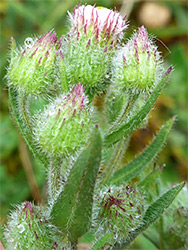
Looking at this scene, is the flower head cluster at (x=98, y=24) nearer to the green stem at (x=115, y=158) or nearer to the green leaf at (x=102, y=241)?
the green stem at (x=115, y=158)

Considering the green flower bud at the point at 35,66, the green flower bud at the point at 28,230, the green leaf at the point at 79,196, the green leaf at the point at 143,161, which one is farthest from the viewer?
the green leaf at the point at 143,161

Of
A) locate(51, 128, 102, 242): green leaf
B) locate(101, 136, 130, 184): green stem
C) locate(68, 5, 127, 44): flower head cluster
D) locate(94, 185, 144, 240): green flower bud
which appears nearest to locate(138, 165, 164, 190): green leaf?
locate(101, 136, 130, 184): green stem

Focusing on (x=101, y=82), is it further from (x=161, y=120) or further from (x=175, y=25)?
(x=175, y=25)

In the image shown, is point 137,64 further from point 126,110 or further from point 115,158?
point 115,158

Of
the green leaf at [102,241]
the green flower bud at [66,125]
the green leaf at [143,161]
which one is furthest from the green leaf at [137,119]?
the green leaf at [102,241]

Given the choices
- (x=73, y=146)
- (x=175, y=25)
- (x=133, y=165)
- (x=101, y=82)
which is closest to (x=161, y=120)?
(x=175, y=25)
